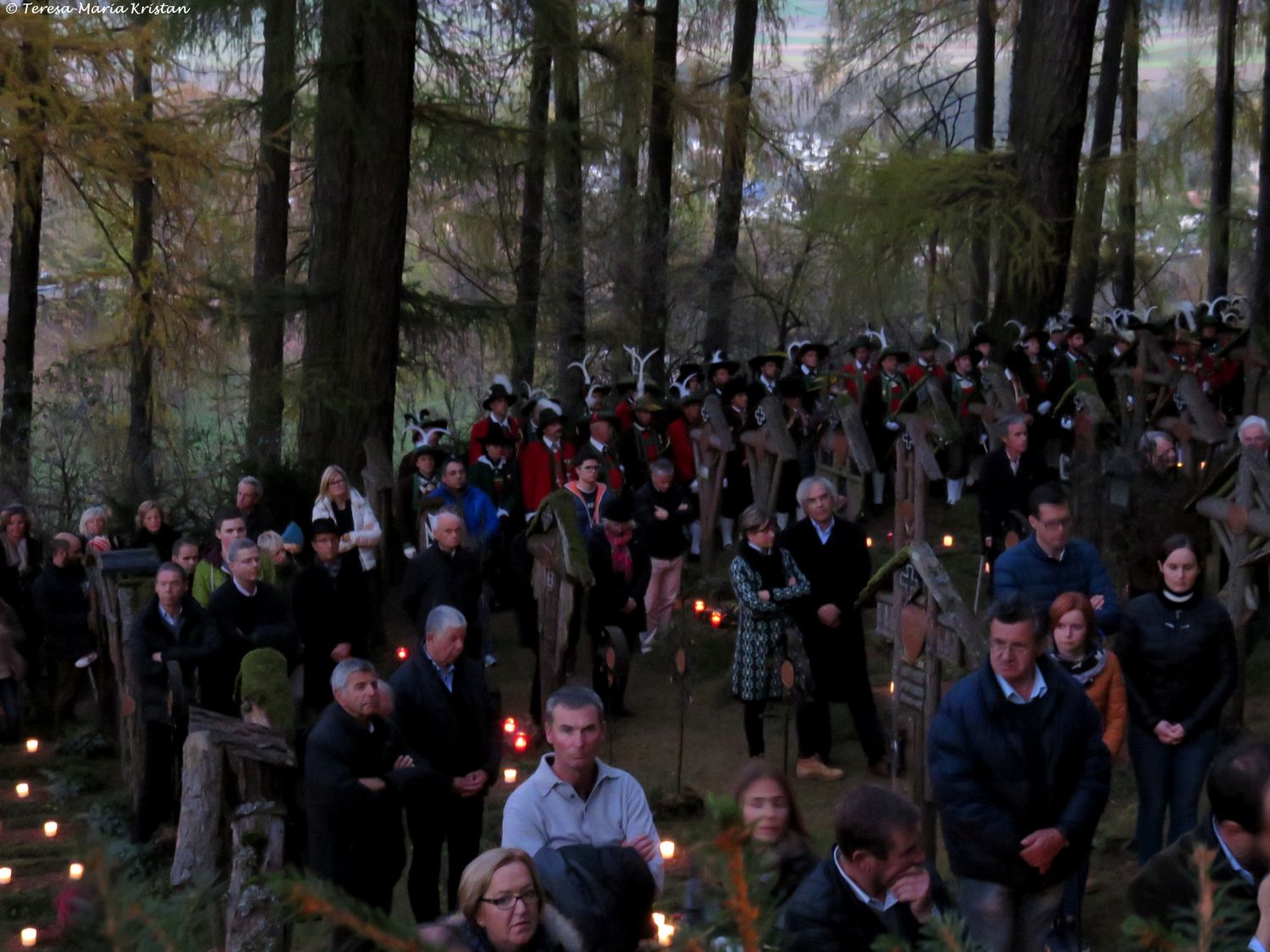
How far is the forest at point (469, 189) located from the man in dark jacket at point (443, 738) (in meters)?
7.16

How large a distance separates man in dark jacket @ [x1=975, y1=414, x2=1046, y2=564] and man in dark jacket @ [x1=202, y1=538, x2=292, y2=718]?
5.20 meters

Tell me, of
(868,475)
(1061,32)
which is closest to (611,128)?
(1061,32)

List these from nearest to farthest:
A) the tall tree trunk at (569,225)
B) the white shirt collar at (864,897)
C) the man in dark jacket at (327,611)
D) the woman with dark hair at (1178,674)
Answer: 1. the white shirt collar at (864,897)
2. the woman with dark hair at (1178,674)
3. the man in dark jacket at (327,611)
4. the tall tree trunk at (569,225)

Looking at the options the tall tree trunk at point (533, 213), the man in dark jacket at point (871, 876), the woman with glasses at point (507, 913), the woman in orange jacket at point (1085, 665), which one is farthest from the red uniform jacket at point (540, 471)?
the woman with glasses at point (507, 913)

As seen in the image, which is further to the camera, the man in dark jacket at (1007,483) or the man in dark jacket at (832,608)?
the man in dark jacket at (1007,483)


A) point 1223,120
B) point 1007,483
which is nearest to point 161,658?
point 1007,483

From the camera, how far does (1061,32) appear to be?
18750 millimetres

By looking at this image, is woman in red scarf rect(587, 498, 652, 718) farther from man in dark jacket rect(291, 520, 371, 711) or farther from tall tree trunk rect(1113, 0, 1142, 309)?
tall tree trunk rect(1113, 0, 1142, 309)

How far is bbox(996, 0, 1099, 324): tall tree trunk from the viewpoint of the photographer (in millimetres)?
18281

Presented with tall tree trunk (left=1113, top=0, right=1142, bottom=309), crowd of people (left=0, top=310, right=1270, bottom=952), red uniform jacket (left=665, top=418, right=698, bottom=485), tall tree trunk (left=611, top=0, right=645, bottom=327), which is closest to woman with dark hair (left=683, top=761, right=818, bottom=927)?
crowd of people (left=0, top=310, right=1270, bottom=952)

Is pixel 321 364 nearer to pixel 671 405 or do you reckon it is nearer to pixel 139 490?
pixel 139 490

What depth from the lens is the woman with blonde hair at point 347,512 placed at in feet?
37.7

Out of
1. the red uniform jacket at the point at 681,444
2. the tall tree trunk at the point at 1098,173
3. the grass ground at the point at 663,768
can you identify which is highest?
the tall tree trunk at the point at 1098,173

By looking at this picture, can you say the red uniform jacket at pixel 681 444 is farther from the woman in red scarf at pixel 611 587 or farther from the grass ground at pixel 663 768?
the woman in red scarf at pixel 611 587
